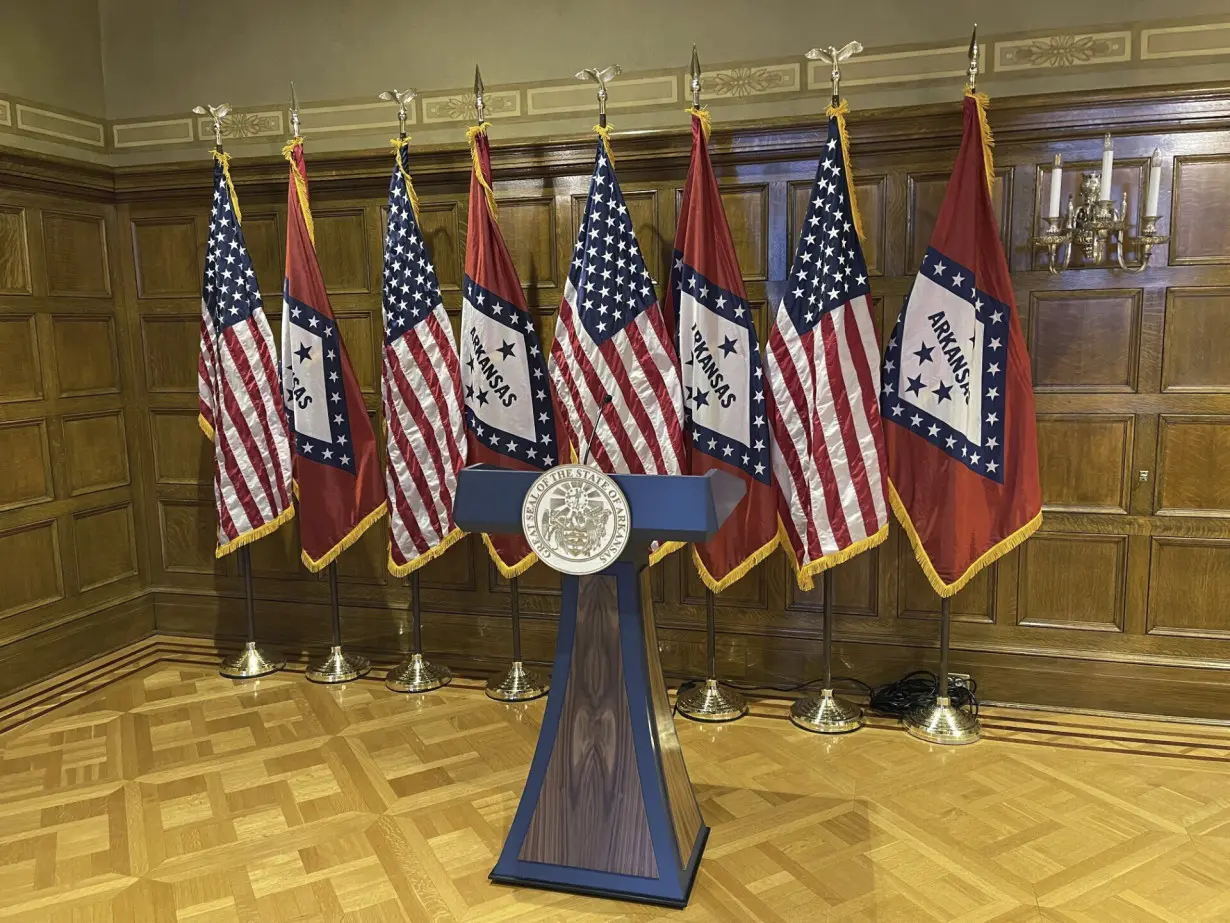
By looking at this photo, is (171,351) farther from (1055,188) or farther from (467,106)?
(1055,188)

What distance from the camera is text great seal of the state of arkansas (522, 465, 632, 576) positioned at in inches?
90.0

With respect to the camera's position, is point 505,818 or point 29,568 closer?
point 505,818

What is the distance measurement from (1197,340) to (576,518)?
8.60ft

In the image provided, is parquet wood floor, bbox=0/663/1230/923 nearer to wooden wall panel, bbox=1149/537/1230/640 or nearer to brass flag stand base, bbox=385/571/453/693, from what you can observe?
brass flag stand base, bbox=385/571/453/693

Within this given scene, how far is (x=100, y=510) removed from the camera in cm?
459

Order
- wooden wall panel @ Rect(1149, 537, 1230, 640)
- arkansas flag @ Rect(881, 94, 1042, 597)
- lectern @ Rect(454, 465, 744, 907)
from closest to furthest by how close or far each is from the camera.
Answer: lectern @ Rect(454, 465, 744, 907) → arkansas flag @ Rect(881, 94, 1042, 597) → wooden wall panel @ Rect(1149, 537, 1230, 640)

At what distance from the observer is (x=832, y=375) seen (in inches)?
136

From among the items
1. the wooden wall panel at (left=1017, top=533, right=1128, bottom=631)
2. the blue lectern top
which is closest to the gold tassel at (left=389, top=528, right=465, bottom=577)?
the blue lectern top

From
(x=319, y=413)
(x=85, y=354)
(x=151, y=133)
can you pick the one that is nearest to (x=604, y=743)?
(x=319, y=413)

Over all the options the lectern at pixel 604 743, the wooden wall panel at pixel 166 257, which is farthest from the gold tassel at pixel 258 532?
the lectern at pixel 604 743

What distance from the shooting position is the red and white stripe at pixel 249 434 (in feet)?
13.2

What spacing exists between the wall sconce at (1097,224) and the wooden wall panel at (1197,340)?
22 centimetres

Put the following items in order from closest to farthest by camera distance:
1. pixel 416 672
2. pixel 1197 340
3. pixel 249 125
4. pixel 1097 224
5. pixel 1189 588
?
1. pixel 1097 224
2. pixel 1197 340
3. pixel 1189 588
4. pixel 416 672
5. pixel 249 125

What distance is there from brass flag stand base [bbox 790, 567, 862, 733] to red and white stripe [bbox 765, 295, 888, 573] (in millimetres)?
272
